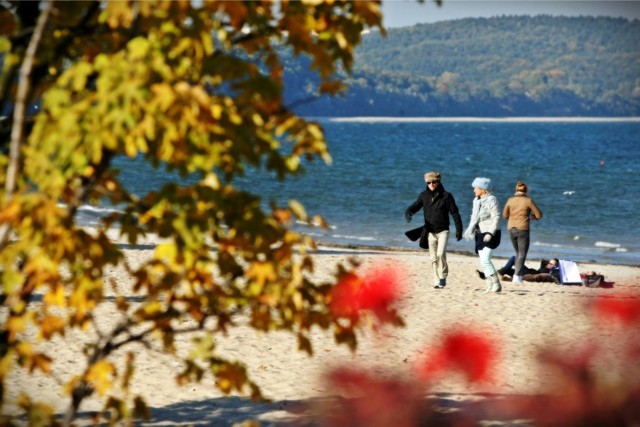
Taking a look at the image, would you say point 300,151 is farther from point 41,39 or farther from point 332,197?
point 332,197

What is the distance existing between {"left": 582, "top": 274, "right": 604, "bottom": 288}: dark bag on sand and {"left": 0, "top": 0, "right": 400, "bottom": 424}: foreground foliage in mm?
12768

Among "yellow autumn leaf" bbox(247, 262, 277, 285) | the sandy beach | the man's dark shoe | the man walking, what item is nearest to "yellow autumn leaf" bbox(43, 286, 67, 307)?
"yellow autumn leaf" bbox(247, 262, 277, 285)

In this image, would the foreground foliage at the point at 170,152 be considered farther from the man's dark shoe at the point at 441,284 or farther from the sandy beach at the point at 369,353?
the man's dark shoe at the point at 441,284

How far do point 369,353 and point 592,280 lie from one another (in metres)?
7.70

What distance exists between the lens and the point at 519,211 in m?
16.1

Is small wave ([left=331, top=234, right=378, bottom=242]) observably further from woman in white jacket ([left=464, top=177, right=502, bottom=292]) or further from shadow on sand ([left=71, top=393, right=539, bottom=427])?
shadow on sand ([left=71, top=393, right=539, bottom=427])

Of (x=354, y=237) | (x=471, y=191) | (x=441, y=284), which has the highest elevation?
(x=441, y=284)

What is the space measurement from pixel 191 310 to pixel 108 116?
110 cm

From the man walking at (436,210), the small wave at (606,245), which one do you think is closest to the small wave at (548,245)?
the small wave at (606,245)

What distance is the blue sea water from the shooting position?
105ft

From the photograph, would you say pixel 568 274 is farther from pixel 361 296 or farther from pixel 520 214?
pixel 361 296

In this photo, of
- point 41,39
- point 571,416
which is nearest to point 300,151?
point 41,39

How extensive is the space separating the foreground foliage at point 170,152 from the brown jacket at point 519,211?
11.2 meters

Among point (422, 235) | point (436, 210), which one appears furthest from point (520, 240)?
point (436, 210)
